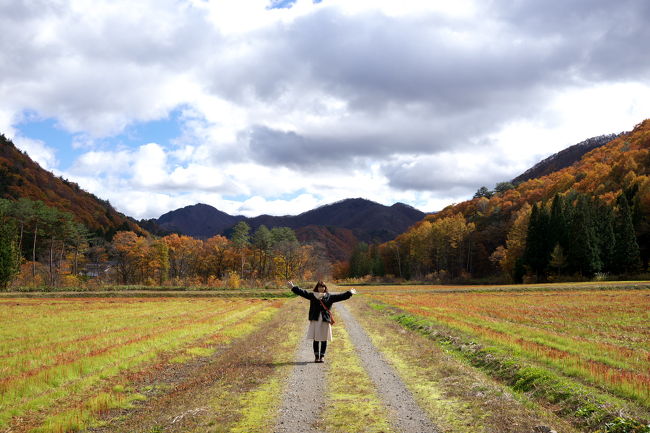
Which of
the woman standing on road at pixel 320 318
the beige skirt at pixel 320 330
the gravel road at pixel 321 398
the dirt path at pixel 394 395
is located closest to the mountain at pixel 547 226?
the dirt path at pixel 394 395

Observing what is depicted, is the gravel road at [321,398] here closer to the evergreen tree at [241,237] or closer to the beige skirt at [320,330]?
the beige skirt at [320,330]

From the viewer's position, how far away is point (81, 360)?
14.6 m

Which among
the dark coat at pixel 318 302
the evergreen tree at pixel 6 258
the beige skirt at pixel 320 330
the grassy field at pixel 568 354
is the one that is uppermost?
the evergreen tree at pixel 6 258

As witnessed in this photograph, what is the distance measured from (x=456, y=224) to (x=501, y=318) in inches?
4057

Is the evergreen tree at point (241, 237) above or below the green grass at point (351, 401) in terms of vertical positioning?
above

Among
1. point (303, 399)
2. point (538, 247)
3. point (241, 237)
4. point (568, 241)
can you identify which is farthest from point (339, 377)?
point (241, 237)

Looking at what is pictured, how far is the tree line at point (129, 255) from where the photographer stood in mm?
87625

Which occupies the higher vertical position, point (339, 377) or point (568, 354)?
point (339, 377)

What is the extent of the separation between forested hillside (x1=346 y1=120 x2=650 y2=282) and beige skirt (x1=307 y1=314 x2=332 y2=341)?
253 ft

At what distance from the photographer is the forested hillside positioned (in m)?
79.1

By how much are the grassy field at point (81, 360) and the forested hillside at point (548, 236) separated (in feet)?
250

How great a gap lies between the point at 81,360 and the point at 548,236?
91.4 metres

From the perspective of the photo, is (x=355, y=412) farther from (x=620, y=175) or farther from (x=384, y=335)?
(x=620, y=175)

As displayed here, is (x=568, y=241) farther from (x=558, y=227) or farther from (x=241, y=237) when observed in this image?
(x=241, y=237)
